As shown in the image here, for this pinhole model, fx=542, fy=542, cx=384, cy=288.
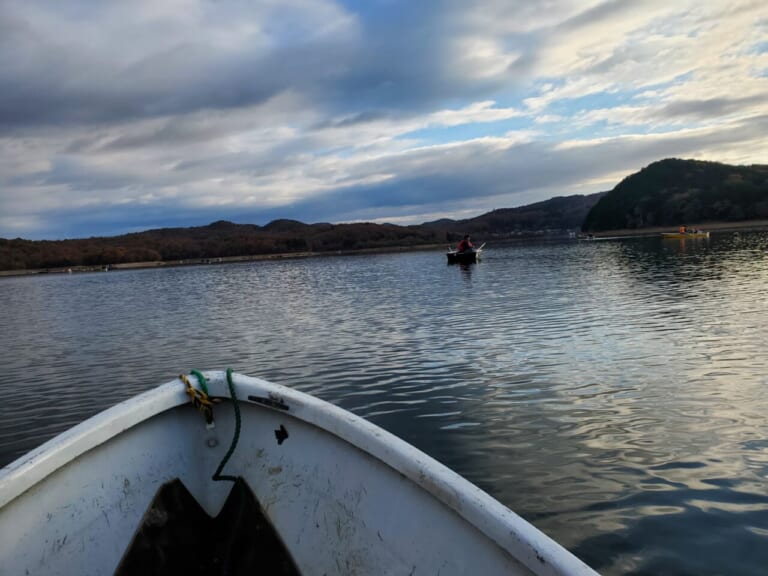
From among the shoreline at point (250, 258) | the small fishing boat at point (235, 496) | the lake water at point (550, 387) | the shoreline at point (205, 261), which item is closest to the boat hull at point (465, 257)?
the lake water at point (550, 387)

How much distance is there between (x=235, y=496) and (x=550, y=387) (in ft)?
25.0

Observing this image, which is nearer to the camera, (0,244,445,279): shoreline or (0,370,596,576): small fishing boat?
(0,370,596,576): small fishing boat

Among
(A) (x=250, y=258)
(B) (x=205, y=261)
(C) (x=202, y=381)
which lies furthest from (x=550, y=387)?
(A) (x=250, y=258)

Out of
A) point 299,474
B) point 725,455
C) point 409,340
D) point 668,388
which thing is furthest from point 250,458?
point 409,340

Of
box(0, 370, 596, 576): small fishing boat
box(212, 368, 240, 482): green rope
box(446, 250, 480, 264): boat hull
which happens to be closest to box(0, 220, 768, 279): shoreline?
box(446, 250, 480, 264): boat hull

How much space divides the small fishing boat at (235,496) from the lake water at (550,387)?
2767 millimetres

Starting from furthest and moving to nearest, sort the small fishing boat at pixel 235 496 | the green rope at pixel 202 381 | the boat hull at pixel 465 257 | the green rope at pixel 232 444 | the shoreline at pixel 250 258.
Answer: the shoreline at pixel 250 258 → the boat hull at pixel 465 257 → the green rope at pixel 202 381 → the green rope at pixel 232 444 → the small fishing boat at pixel 235 496

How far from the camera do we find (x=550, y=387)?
420 inches

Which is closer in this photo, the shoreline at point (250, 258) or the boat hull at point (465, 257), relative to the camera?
the boat hull at point (465, 257)

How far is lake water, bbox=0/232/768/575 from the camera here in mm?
5871

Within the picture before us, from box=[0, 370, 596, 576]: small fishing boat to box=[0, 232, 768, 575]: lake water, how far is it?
2.77 meters

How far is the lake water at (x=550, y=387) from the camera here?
5871 mm

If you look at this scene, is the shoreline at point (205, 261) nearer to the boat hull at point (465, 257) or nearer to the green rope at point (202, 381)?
the boat hull at point (465, 257)

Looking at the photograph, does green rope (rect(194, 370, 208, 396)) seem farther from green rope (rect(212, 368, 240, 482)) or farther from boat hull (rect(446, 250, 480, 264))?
boat hull (rect(446, 250, 480, 264))
